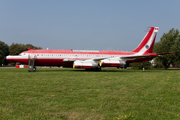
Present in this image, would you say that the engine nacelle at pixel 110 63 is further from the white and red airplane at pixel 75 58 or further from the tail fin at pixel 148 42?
the tail fin at pixel 148 42

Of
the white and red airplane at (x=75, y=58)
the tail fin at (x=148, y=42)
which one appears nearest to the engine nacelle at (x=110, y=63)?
the white and red airplane at (x=75, y=58)

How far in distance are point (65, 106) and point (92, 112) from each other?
1160mm

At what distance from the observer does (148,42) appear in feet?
107

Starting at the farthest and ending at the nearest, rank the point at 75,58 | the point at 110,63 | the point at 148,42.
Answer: the point at 148,42 < the point at 75,58 < the point at 110,63

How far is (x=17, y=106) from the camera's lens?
19.9ft

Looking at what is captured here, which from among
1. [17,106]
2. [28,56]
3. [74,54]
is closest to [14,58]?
[28,56]

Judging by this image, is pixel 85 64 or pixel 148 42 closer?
pixel 85 64

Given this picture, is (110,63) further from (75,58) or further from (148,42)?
(148,42)

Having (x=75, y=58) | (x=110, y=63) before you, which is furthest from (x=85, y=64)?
(x=110, y=63)

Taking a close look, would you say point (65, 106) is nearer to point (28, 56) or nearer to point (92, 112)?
point (92, 112)

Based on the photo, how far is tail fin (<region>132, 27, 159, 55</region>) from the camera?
32.4 metres

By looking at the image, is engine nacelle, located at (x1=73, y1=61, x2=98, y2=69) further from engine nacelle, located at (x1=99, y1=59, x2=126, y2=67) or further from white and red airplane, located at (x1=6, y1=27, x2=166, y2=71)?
engine nacelle, located at (x1=99, y1=59, x2=126, y2=67)

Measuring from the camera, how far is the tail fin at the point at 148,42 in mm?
32406

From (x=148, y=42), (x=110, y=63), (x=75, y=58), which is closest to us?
(x=110, y=63)
